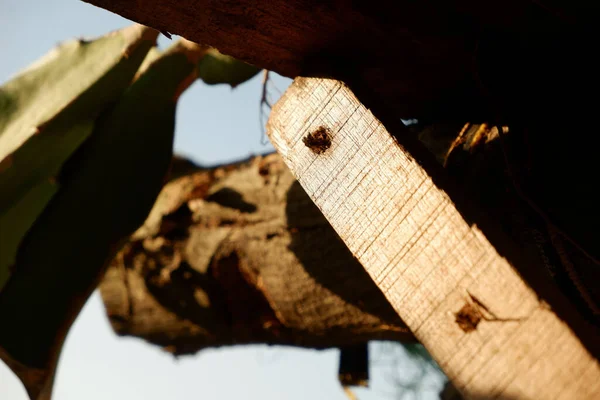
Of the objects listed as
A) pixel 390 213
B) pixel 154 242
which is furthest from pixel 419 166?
pixel 154 242

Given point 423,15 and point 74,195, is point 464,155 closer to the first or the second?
point 423,15

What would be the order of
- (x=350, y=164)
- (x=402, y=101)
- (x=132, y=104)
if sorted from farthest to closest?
(x=132, y=104) → (x=402, y=101) → (x=350, y=164)

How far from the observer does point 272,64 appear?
587 mm

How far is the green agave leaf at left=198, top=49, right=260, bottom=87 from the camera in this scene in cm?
98

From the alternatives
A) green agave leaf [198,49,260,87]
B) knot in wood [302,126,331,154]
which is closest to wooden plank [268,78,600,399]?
knot in wood [302,126,331,154]

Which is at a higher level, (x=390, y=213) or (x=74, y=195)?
(x=390, y=213)

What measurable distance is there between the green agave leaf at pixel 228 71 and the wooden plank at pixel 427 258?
1.37 ft

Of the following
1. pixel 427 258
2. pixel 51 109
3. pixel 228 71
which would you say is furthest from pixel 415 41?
pixel 51 109

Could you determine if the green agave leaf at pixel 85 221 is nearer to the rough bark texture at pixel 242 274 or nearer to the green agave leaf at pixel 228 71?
the green agave leaf at pixel 228 71

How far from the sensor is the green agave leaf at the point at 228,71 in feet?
3.20

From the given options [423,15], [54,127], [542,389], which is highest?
[423,15]

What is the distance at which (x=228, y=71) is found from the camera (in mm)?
977

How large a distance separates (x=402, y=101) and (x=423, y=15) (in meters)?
0.16

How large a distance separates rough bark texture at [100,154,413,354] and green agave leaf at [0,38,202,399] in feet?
0.87
